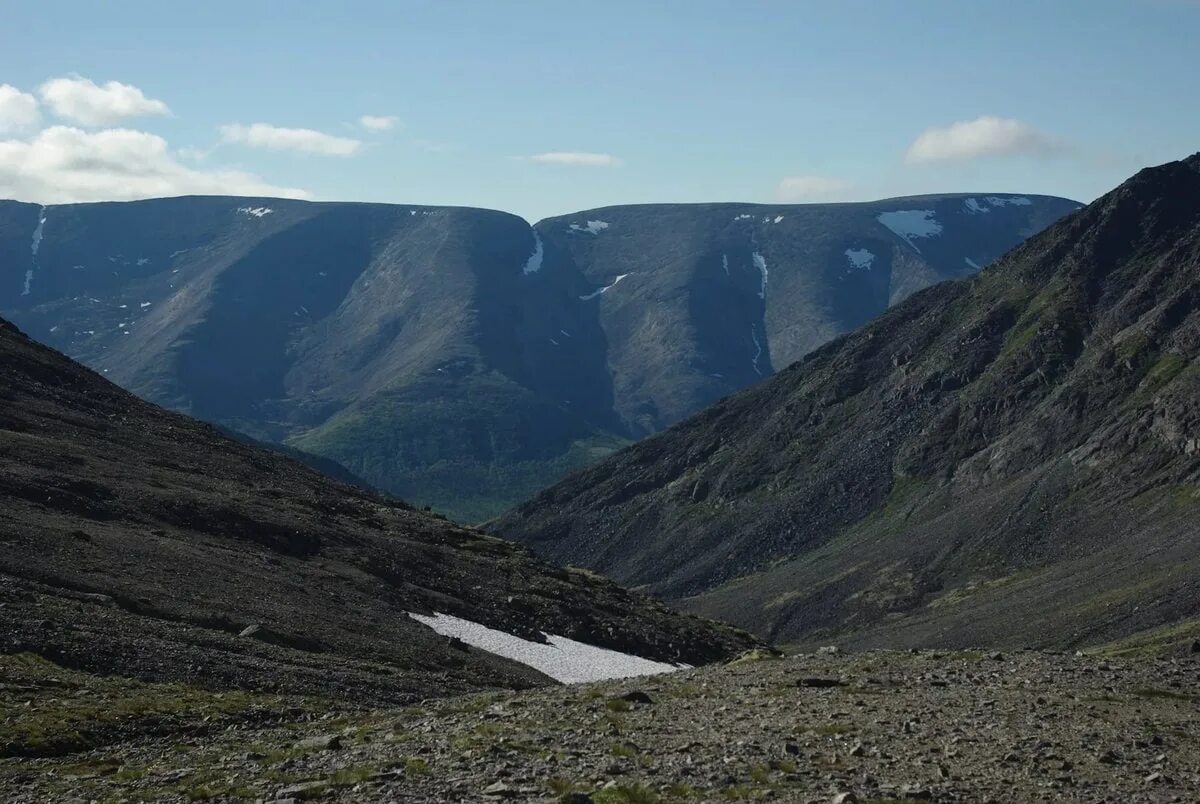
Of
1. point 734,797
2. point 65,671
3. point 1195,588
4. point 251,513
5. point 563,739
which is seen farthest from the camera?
point 1195,588

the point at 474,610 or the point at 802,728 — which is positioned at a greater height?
the point at 802,728

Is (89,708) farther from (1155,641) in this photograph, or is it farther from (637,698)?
(1155,641)

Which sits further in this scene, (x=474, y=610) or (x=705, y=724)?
(x=474, y=610)

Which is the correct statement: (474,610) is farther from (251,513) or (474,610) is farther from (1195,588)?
(1195,588)

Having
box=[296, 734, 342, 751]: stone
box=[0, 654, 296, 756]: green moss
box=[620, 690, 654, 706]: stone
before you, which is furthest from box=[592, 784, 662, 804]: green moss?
box=[0, 654, 296, 756]: green moss

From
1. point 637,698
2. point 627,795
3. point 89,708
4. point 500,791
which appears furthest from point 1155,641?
point 500,791

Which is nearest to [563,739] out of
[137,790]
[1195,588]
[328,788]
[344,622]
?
[328,788]
